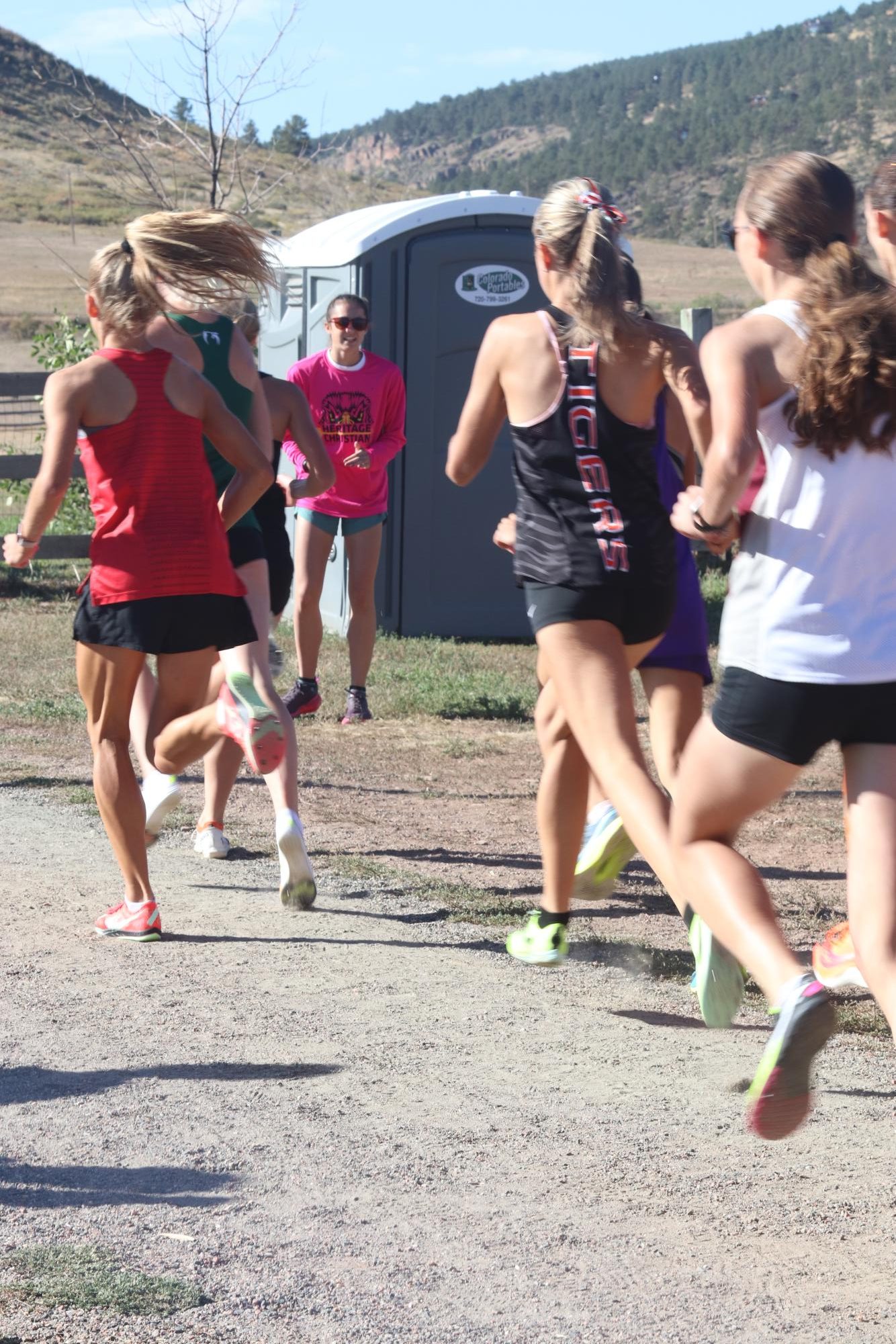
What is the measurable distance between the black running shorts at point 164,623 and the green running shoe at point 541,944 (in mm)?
1194

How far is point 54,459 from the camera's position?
14.5 ft

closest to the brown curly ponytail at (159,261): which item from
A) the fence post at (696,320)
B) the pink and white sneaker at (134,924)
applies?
the pink and white sneaker at (134,924)

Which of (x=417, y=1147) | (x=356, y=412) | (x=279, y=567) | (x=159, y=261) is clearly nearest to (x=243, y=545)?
(x=279, y=567)

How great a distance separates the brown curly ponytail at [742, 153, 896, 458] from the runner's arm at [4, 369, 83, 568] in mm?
2016

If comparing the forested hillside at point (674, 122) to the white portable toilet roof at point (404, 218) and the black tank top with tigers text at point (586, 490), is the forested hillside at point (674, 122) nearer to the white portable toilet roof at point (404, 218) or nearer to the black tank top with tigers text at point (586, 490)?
the white portable toilet roof at point (404, 218)

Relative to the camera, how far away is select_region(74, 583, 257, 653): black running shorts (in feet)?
15.2

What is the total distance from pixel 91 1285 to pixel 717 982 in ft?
4.75

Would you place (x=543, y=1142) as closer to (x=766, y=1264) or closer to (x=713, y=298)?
(x=766, y=1264)

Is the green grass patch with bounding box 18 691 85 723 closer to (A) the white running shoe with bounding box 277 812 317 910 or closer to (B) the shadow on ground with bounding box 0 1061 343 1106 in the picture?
(A) the white running shoe with bounding box 277 812 317 910

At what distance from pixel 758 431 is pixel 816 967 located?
2097 millimetres

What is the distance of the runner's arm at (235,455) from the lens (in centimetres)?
470

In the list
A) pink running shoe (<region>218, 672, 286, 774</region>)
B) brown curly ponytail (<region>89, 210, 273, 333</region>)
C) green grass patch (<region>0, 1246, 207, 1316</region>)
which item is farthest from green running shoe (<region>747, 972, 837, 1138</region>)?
brown curly ponytail (<region>89, 210, 273, 333</region>)

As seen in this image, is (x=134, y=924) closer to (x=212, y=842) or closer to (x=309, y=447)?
(x=212, y=842)

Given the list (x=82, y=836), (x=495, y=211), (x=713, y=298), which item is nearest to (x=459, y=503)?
(x=495, y=211)
